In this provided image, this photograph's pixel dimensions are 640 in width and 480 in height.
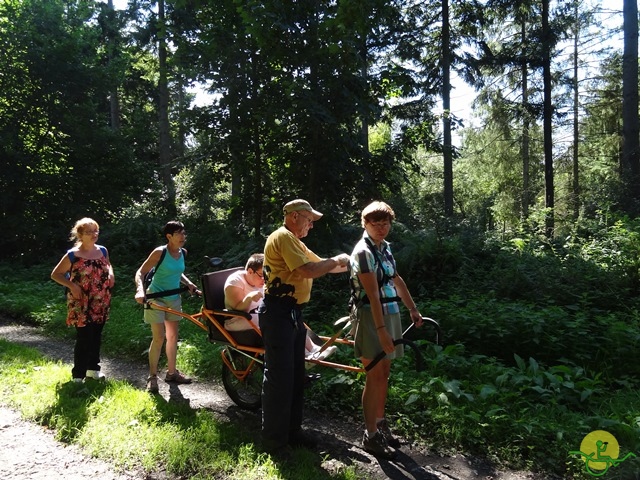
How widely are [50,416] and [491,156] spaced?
2340 cm

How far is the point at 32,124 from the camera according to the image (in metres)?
15.2

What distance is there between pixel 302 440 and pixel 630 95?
14.0 meters

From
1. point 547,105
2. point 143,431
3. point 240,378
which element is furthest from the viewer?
point 547,105

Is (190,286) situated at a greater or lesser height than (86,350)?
greater

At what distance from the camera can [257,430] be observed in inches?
161

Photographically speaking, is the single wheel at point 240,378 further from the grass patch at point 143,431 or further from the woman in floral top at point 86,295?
the woman in floral top at point 86,295

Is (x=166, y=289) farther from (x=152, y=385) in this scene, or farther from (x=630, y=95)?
(x=630, y=95)

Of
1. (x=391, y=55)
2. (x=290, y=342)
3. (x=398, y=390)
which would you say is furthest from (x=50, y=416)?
(x=391, y=55)

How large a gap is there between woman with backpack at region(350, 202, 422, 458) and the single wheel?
1447 millimetres

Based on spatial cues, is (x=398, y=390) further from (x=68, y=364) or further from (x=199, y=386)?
(x=68, y=364)

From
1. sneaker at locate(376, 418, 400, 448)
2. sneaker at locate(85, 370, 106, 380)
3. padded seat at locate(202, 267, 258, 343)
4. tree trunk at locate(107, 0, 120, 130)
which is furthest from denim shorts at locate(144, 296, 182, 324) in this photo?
tree trunk at locate(107, 0, 120, 130)

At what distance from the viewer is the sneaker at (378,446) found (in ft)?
11.6

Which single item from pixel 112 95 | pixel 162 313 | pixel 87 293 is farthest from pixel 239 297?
pixel 112 95

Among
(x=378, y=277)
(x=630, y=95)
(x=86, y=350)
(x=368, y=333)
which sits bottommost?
Result: (x=86, y=350)
